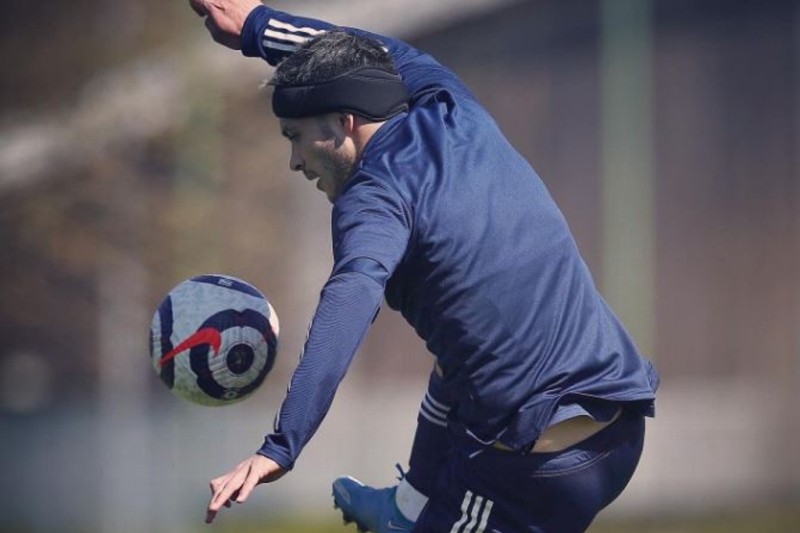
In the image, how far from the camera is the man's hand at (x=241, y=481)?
392 cm

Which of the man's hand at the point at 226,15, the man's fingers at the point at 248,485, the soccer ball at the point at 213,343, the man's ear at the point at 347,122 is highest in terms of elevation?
the man's hand at the point at 226,15

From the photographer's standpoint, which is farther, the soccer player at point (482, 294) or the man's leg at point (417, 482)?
→ the man's leg at point (417, 482)

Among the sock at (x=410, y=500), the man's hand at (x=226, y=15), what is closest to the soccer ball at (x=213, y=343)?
the sock at (x=410, y=500)

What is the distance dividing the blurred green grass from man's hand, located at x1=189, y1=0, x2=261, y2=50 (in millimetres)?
6766

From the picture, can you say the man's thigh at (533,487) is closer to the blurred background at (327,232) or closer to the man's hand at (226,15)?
the man's hand at (226,15)

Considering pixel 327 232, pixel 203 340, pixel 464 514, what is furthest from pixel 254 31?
pixel 327 232

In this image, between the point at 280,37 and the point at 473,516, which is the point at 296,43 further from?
the point at 473,516

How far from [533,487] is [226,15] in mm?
2029

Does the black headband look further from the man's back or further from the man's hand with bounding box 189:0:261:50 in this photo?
the man's hand with bounding box 189:0:261:50

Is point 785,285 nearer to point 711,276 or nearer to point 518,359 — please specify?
point 711,276

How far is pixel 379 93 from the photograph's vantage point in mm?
4605

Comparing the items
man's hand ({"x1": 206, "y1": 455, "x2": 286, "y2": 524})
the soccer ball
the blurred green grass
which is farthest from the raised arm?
the blurred green grass

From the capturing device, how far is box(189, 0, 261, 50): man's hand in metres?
5.43

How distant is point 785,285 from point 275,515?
6454mm
